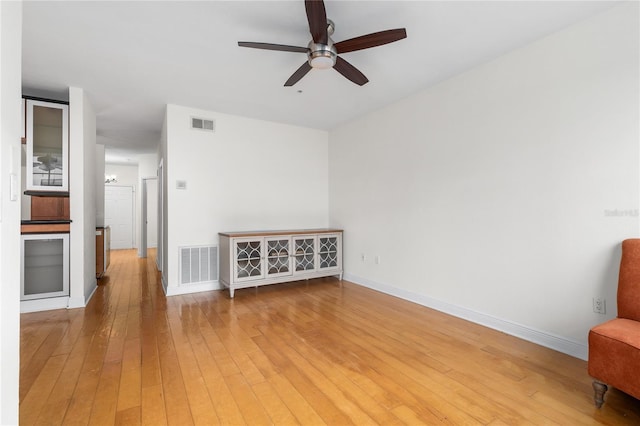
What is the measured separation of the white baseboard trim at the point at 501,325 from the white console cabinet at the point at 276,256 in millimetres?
986

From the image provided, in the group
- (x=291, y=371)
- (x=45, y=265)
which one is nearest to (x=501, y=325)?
(x=291, y=371)

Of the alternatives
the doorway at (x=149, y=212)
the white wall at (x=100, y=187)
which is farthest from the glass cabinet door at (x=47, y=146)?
the doorway at (x=149, y=212)

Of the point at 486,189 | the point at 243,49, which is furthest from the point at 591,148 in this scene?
the point at 243,49

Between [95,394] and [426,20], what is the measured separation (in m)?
3.41

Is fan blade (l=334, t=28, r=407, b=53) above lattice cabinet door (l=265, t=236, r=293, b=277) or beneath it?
above

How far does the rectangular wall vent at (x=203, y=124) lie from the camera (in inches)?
168

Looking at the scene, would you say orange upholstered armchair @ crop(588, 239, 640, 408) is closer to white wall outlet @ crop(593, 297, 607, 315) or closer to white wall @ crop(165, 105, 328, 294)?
white wall outlet @ crop(593, 297, 607, 315)

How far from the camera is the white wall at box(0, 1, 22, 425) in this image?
1.11m

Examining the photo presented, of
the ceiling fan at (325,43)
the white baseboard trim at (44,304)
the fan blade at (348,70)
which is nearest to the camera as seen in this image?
the ceiling fan at (325,43)

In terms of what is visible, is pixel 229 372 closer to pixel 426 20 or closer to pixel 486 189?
pixel 486 189

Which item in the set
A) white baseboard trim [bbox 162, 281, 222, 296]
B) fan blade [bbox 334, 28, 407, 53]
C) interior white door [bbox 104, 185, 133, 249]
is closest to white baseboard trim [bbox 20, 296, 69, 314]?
white baseboard trim [bbox 162, 281, 222, 296]

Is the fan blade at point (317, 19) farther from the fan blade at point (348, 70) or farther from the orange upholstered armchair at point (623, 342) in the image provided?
the orange upholstered armchair at point (623, 342)

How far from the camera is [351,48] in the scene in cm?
230

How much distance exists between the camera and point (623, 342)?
1.66 meters
